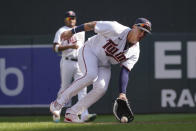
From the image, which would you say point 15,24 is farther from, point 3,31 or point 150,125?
point 150,125

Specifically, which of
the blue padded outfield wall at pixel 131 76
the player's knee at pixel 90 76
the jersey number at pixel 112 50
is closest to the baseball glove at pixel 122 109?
the player's knee at pixel 90 76

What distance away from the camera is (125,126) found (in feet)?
22.5

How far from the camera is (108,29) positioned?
7070 mm

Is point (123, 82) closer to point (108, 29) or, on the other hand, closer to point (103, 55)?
point (103, 55)

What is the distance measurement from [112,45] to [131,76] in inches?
114

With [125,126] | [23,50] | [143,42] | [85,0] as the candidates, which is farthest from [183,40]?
[125,126]

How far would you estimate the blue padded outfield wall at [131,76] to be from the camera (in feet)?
32.6

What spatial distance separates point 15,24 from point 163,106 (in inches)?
123

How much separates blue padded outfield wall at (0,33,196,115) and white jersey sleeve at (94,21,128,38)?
2.92 meters

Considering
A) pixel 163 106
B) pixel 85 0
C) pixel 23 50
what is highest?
pixel 85 0

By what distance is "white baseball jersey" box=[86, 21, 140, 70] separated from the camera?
708 centimetres

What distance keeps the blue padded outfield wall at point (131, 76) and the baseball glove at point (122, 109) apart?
8.46ft

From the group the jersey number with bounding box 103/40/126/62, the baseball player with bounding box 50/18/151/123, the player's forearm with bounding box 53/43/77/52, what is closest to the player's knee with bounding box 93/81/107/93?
the baseball player with bounding box 50/18/151/123

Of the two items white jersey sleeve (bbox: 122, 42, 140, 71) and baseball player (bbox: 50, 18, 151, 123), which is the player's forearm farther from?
white jersey sleeve (bbox: 122, 42, 140, 71)
